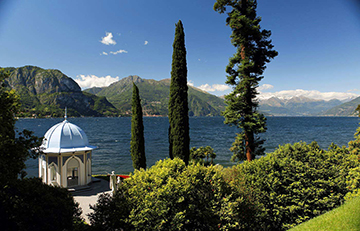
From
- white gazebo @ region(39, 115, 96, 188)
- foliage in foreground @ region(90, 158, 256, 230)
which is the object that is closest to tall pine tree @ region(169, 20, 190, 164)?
white gazebo @ region(39, 115, 96, 188)

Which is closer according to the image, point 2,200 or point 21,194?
point 2,200

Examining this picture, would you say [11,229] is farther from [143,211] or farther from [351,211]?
[351,211]

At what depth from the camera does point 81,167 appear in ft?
57.6

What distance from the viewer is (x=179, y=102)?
17.1 m

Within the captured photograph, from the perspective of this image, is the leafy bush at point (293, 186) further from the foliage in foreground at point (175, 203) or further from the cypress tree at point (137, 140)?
the cypress tree at point (137, 140)

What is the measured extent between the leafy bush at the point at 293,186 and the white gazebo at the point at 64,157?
14.4 m

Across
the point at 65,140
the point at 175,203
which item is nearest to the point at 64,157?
the point at 65,140

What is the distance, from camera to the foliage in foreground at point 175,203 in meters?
6.49

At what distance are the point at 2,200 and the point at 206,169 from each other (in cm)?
640

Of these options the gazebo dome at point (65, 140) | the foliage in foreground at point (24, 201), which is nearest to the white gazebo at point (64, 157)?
the gazebo dome at point (65, 140)

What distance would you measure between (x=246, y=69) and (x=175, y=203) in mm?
12753

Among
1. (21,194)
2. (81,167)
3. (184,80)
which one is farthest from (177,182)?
(81,167)

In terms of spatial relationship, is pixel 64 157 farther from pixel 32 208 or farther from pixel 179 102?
pixel 32 208

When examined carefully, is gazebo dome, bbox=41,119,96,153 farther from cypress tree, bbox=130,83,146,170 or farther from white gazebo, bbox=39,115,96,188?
cypress tree, bbox=130,83,146,170
